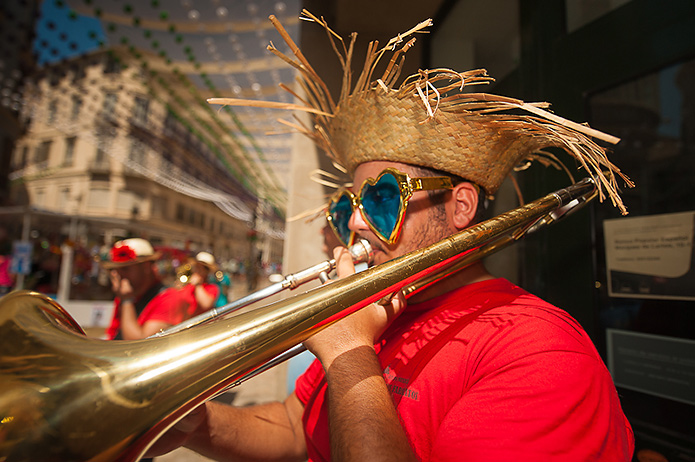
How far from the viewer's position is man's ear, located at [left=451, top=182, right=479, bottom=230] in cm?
130

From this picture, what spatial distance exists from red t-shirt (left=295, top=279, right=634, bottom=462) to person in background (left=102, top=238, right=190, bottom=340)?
2.42m

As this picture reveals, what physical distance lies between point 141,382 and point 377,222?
2.97 ft

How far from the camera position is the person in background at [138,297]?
294 cm

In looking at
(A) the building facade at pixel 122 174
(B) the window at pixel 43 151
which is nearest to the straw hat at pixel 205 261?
(A) the building facade at pixel 122 174

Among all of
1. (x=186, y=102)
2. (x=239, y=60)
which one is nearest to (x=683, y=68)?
(x=239, y=60)

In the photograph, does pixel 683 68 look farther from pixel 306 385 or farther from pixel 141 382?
pixel 141 382

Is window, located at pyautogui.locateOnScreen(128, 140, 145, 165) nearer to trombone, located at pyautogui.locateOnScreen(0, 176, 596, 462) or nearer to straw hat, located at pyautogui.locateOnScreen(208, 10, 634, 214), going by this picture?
straw hat, located at pyautogui.locateOnScreen(208, 10, 634, 214)

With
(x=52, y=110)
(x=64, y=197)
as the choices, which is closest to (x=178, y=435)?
(x=52, y=110)

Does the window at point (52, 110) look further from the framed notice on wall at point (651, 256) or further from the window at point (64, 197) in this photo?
the window at point (64, 197)

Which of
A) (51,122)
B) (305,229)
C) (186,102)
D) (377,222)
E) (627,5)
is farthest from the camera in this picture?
(51,122)

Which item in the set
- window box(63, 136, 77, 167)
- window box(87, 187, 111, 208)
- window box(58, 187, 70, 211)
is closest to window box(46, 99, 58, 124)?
window box(87, 187, 111, 208)

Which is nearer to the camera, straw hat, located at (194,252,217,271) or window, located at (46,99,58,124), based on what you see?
straw hat, located at (194,252,217,271)

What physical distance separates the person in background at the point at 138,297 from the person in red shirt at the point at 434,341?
6.53 feet

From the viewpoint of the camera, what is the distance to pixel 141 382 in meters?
0.57
